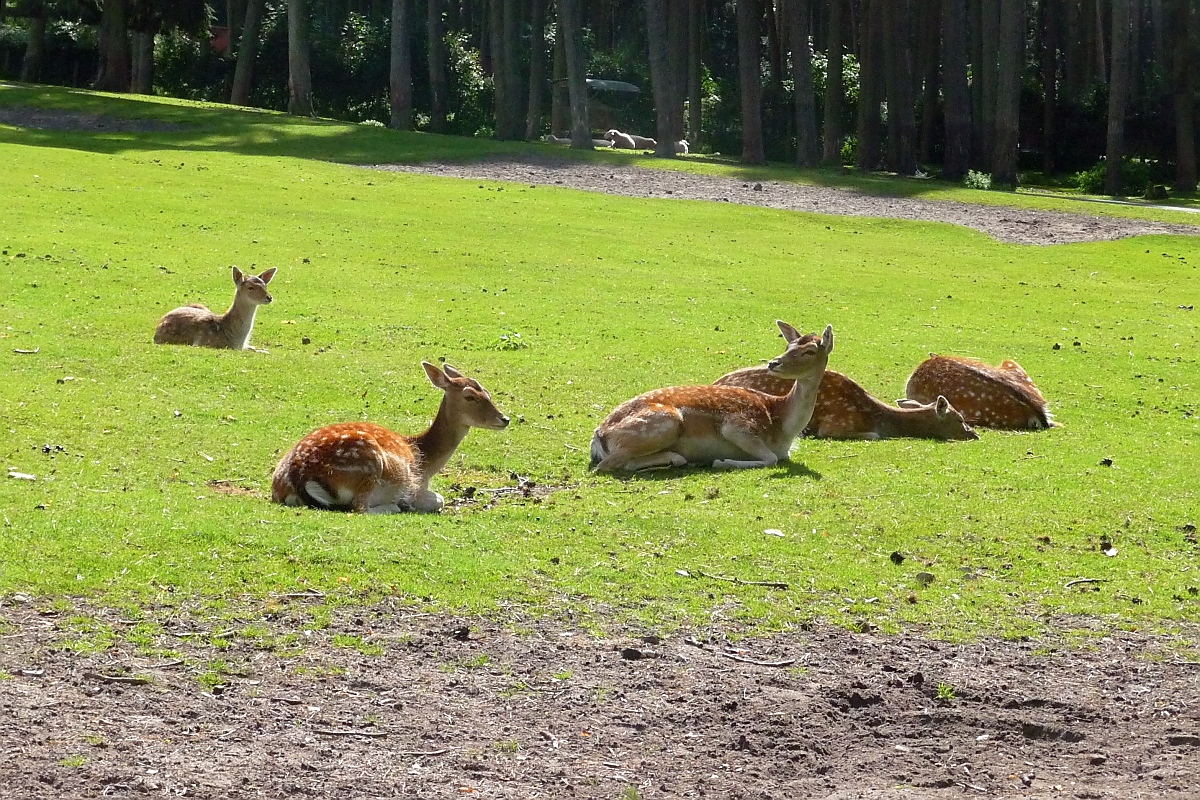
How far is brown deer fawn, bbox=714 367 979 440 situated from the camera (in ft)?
41.2

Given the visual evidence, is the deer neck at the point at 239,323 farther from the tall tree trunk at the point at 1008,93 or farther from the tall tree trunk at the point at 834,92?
the tall tree trunk at the point at 834,92

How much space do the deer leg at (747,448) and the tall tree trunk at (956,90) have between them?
30.6 meters

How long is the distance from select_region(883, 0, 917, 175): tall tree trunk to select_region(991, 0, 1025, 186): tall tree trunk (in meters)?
2.35

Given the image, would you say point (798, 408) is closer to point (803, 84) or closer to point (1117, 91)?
point (803, 84)

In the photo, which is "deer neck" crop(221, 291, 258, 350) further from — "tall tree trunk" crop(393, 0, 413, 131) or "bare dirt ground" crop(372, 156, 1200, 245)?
"tall tree trunk" crop(393, 0, 413, 131)

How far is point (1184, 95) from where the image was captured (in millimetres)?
44469

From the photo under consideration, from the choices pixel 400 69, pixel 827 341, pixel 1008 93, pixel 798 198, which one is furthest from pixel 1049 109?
pixel 827 341

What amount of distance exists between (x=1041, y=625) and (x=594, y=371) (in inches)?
315

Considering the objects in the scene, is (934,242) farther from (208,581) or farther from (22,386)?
(208,581)

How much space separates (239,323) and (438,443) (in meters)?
6.36

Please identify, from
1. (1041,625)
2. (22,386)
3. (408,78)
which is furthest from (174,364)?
(408,78)

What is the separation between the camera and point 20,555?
7848mm

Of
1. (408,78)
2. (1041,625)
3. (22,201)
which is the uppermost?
(408,78)

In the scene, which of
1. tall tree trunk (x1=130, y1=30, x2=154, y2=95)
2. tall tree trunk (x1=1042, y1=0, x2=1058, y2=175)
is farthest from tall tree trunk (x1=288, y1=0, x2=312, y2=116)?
tall tree trunk (x1=1042, y1=0, x2=1058, y2=175)
